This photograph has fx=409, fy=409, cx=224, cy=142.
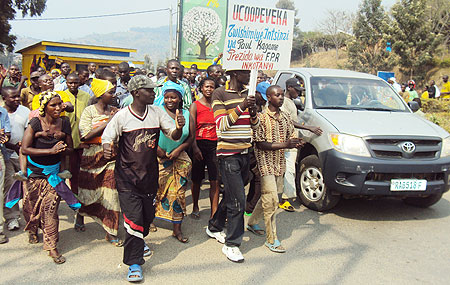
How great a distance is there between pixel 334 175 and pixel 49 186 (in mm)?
3437

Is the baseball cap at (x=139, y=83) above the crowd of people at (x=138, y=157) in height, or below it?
above

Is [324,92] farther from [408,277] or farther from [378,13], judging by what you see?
[378,13]

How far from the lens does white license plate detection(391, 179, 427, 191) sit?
204 inches

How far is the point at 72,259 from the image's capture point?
4.20 meters

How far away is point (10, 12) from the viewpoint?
2584cm

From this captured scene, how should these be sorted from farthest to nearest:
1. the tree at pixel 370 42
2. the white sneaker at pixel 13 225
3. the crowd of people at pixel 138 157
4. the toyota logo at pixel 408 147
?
the tree at pixel 370 42
the toyota logo at pixel 408 147
the white sneaker at pixel 13 225
the crowd of people at pixel 138 157

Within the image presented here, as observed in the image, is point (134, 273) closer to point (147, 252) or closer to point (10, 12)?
point (147, 252)

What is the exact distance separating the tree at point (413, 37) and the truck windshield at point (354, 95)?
22.8 meters

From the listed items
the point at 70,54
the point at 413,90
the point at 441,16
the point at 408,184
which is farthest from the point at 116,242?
the point at 441,16

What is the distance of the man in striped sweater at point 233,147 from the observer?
4168 millimetres

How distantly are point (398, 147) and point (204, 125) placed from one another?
8.25ft

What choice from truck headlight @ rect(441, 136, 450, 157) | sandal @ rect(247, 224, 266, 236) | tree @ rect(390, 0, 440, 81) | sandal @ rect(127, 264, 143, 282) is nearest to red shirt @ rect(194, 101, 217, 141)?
sandal @ rect(247, 224, 266, 236)

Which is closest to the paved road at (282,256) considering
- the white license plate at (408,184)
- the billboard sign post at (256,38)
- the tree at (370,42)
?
the white license plate at (408,184)

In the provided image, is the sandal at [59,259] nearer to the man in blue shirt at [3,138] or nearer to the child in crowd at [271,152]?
→ the man in blue shirt at [3,138]
